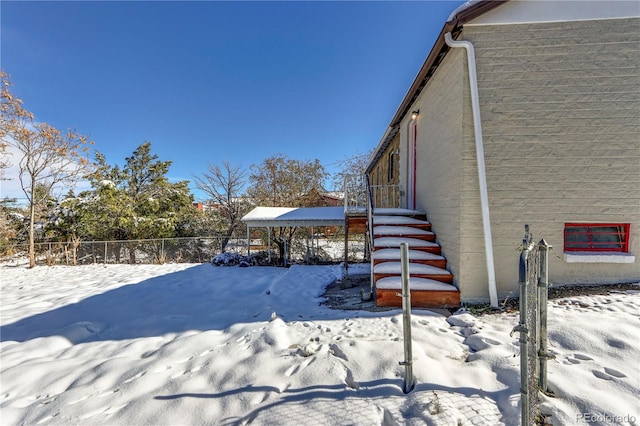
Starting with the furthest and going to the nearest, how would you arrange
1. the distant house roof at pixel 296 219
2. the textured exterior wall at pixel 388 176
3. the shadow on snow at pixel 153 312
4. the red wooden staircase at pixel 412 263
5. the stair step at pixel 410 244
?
A: the distant house roof at pixel 296 219 → the textured exterior wall at pixel 388 176 → the stair step at pixel 410 244 → the shadow on snow at pixel 153 312 → the red wooden staircase at pixel 412 263

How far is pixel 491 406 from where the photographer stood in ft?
5.72

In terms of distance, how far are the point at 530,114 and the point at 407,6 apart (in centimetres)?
449

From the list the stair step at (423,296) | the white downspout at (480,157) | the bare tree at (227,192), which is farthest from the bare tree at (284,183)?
the white downspout at (480,157)

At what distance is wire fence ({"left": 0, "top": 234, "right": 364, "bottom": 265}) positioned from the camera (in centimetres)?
1100

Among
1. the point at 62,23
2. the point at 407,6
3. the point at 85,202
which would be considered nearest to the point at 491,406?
the point at 407,6

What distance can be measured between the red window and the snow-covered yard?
2.33ft

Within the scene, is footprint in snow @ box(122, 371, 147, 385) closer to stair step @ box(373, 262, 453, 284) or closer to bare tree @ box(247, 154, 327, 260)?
stair step @ box(373, 262, 453, 284)

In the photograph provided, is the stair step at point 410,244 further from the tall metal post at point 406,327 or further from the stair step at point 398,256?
the tall metal post at point 406,327

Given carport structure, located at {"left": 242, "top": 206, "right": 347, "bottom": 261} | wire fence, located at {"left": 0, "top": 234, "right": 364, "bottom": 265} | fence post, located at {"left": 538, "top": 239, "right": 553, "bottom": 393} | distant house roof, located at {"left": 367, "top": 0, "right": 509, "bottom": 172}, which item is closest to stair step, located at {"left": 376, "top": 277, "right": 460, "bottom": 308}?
fence post, located at {"left": 538, "top": 239, "right": 553, "bottom": 393}

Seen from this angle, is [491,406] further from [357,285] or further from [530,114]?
[357,285]

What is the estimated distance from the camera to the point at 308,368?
7.55 feet

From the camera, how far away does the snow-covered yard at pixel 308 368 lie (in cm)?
176

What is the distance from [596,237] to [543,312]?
3068 millimetres

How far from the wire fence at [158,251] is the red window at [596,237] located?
23.8ft
